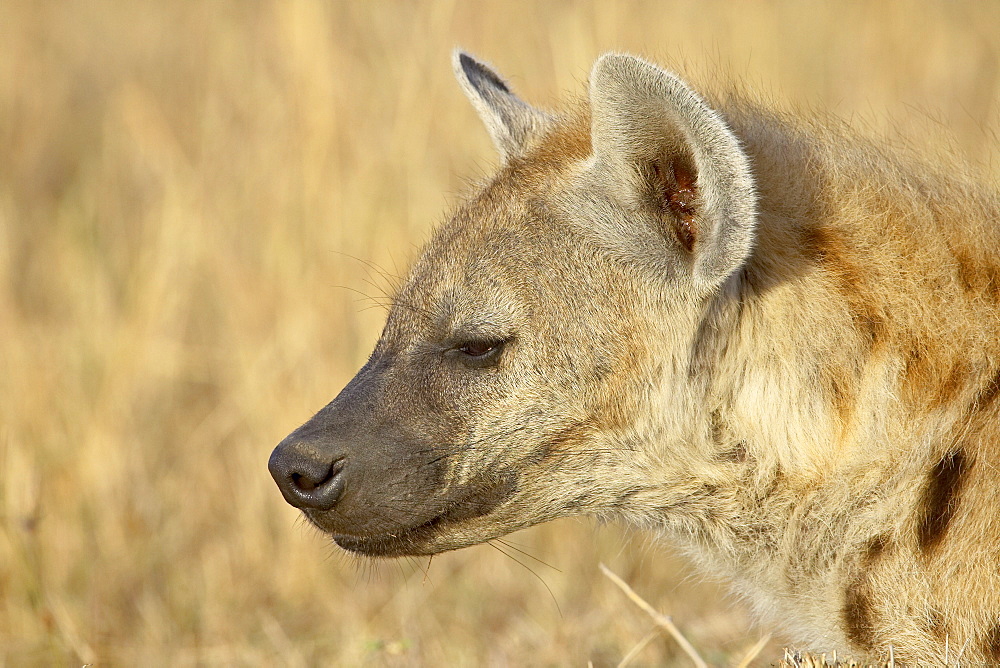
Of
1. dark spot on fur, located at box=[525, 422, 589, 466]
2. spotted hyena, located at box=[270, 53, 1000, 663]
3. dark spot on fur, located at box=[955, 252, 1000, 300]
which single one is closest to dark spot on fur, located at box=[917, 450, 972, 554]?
spotted hyena, located at box=[270, 53, 1000, 663]

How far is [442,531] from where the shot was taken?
2367mm

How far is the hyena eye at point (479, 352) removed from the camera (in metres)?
2.31

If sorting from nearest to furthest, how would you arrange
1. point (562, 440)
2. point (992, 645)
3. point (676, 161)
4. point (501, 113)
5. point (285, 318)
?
point (992, 645) < point (676, 161) < point (562, 440) < point (501, 113) < point (285, 318)

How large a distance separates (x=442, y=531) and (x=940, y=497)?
0.98m

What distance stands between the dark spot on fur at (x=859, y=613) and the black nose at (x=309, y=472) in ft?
3.36

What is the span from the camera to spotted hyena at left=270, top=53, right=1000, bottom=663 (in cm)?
210

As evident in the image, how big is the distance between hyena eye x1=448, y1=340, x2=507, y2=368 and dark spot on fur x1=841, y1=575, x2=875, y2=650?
32.7 inches

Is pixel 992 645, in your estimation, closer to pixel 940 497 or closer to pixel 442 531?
pixel 940 497

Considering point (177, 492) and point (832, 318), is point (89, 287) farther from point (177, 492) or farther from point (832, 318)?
point (832, 318)

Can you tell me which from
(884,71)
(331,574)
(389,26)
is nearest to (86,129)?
(389,26)

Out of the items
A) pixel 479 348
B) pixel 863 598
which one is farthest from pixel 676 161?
pixel 863 598

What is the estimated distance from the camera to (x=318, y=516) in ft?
7.62

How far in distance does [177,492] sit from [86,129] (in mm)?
3652

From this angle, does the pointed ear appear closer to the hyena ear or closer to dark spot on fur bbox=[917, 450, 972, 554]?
the hyena ear
